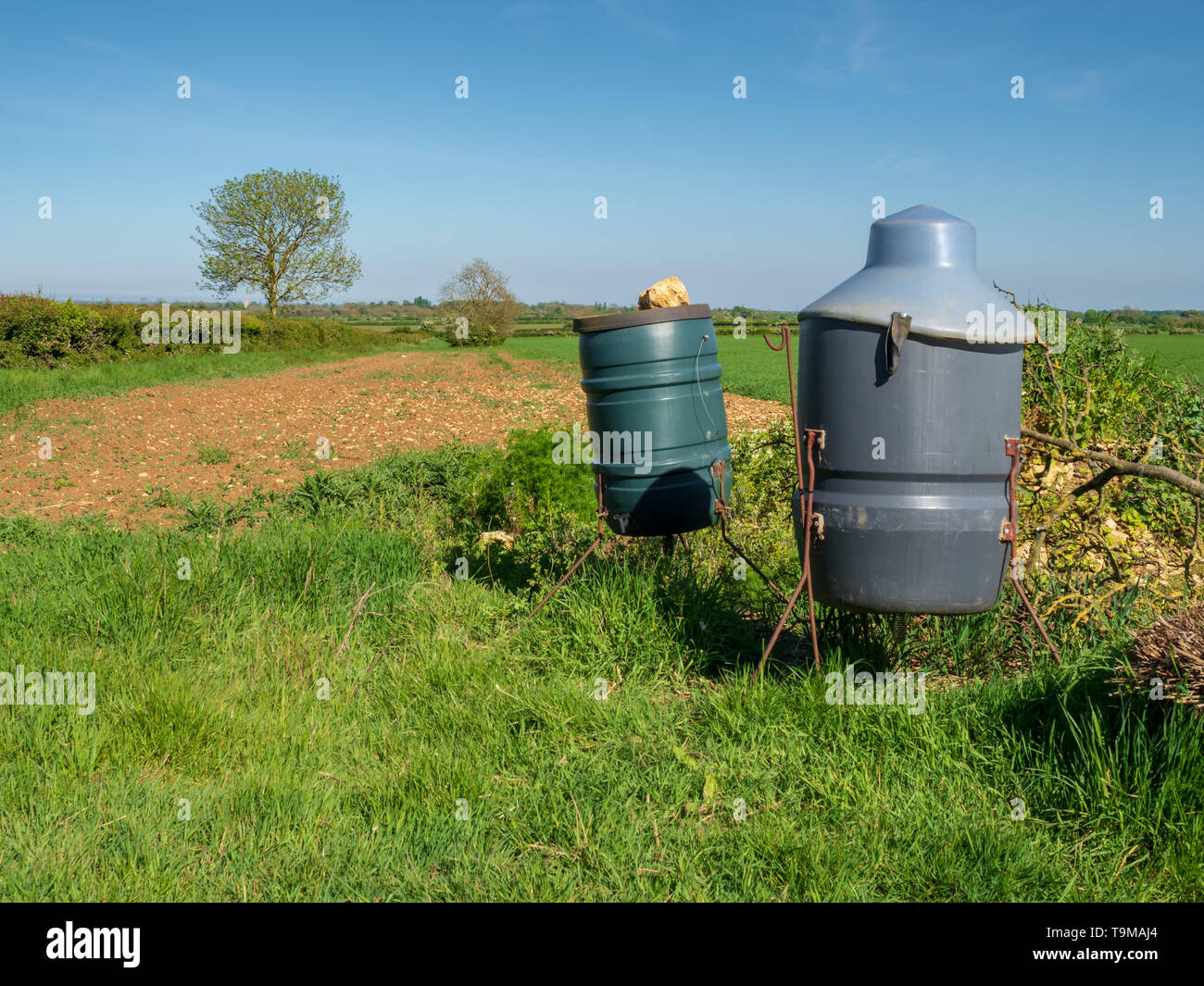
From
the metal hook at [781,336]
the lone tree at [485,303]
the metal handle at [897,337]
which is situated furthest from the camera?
the lone tree at [485,303]

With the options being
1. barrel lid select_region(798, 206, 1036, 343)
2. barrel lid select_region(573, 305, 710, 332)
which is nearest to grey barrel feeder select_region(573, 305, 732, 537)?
barrel lid select_region(573, 305, 710, 332)

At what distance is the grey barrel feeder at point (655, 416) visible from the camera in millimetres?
4379

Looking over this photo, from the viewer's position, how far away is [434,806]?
9.61 feet

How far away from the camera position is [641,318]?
14.1 feet

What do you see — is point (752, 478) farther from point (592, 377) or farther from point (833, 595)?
point (833, 595)

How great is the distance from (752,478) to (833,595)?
9.91ft

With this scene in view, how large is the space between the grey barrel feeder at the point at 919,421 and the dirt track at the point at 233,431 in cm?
656

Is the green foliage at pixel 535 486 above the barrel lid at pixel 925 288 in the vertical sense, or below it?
below

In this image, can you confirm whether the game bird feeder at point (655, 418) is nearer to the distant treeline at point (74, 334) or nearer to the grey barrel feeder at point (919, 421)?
the grey barrel feeder at point (919, 421)

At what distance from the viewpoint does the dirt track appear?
8.88 metres

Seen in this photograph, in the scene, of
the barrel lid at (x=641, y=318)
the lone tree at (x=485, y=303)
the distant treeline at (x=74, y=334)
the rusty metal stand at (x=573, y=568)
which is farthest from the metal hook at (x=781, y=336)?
the lone tree at (x=485, y=303)

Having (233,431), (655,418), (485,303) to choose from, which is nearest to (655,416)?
(655,418)

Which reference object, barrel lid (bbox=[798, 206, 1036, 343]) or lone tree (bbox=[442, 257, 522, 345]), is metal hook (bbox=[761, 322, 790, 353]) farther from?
lone tree (bbox=[442, 257, 522, 345])

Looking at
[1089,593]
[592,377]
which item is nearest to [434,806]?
[592,377]
